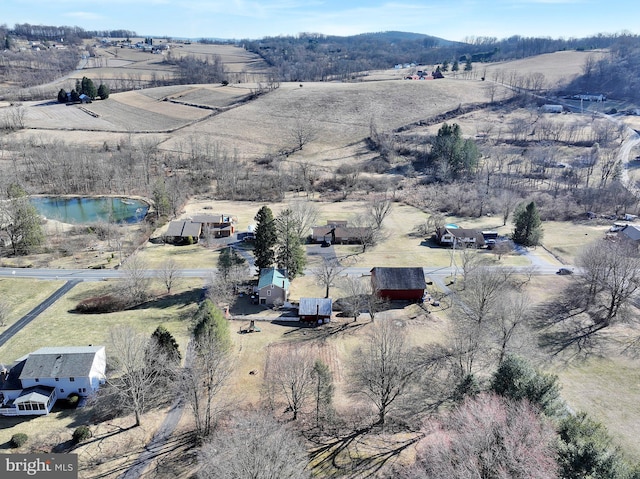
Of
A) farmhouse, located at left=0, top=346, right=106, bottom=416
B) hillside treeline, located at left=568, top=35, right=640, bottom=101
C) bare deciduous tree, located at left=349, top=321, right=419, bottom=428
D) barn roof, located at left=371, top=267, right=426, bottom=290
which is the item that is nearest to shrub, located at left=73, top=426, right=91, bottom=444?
farmhouse, located at left=0, top=346, right=106, bottom=416

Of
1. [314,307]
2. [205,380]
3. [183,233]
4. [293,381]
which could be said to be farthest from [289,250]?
[183,233]

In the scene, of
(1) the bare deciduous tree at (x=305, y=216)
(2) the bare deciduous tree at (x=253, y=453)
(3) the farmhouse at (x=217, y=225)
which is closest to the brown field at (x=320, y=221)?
(3) the farmhouse at (x=217, y=225)

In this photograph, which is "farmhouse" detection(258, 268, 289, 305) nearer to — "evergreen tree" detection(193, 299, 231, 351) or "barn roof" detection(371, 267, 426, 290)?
"barn roof" detection(371, 267, 426, 290)

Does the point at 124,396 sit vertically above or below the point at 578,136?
below

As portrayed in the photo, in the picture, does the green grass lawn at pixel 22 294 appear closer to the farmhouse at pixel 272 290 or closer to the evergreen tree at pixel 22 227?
the evergreen tree at pixel 22 227

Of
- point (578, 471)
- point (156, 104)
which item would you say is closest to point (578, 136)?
point (578, 471)

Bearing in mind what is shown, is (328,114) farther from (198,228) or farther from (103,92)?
(198,228)

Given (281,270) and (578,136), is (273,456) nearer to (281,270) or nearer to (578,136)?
(281,270)
